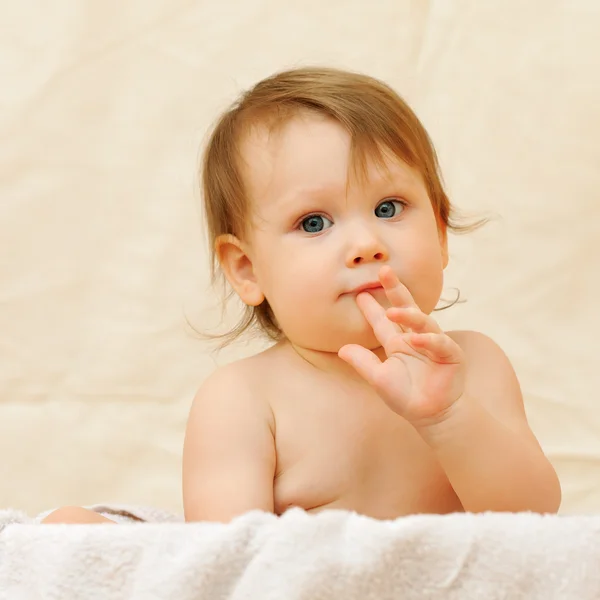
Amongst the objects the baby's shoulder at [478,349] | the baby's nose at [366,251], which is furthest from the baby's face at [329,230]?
the baby's shoulder at [478,349]

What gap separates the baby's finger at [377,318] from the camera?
3.34 ft

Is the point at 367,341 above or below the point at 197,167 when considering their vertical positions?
above

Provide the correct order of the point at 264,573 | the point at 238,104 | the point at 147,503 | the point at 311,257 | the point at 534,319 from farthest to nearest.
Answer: the point at 534,319 < the point at 147,503 < the point at 238,104 < the point at 311,257 < the point at 264,573

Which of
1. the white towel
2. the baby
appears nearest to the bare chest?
the baby

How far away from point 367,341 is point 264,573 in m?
0.38

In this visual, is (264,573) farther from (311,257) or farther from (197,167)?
(197,167)

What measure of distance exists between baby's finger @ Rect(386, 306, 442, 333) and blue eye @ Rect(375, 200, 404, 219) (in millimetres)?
163

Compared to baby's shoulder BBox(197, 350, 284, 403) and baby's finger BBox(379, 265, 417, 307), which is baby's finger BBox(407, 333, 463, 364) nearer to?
baby's finger BBox(379, 265, 417, 307)

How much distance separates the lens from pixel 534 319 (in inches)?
71.1

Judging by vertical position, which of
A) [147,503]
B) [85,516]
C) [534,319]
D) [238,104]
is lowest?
[147,503]

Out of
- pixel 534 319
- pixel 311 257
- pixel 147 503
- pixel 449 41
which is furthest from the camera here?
pixel 449 41

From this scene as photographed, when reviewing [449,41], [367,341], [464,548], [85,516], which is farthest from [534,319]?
[464,548]

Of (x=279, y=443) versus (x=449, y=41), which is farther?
(x=449, y=41)

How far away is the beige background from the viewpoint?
1.79 meters
